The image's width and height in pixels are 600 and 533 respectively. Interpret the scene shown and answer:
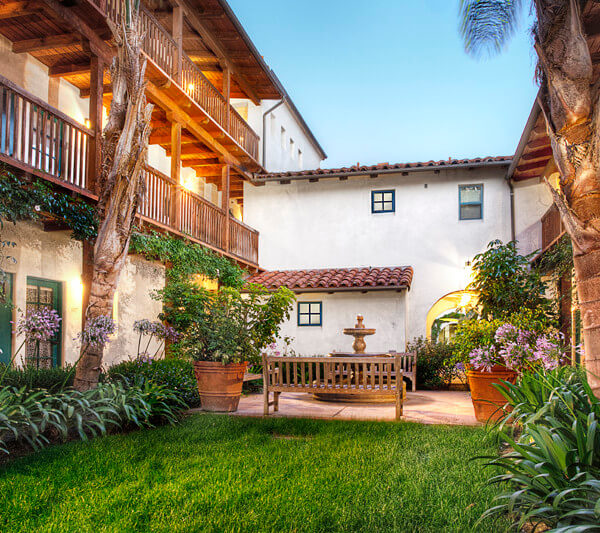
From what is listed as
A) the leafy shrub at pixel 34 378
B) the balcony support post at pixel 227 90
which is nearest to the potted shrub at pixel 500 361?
the leafy shrub at pixel 34 378

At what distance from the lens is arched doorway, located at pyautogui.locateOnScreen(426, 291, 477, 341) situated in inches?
587

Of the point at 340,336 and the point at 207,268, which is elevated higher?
the point at 207,268

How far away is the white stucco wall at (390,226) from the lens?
1490 centimetres

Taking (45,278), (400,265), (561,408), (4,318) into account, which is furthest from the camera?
(400,265)

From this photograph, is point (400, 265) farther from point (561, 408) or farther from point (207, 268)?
point (561, 408)

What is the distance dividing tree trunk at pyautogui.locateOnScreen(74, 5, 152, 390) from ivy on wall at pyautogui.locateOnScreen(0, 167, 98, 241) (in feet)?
4.25

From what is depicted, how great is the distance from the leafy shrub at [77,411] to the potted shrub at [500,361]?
3.84m

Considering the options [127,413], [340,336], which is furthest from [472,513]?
[340,336]

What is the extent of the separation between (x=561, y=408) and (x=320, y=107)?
6400 inches

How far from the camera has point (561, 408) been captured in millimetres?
3891

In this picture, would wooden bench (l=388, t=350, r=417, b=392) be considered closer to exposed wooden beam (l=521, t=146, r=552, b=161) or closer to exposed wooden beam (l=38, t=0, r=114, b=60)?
exposed wooden beam (l=521, t=146, r=552, b=161)

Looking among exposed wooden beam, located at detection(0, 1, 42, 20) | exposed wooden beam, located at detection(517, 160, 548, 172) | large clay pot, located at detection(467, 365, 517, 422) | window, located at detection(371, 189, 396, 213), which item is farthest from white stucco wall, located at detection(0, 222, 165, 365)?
exposed wooden beam, located at detection(517, 160, 548, 172)

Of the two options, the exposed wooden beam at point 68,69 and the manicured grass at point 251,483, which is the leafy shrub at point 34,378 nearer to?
the manicured grass at point 251,483

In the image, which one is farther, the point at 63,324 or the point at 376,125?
the point at 376,125
